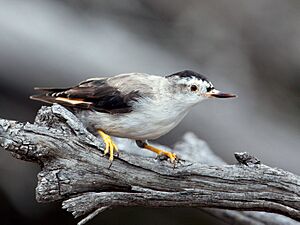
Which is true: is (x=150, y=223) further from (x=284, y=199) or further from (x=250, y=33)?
(x=250, y=33)

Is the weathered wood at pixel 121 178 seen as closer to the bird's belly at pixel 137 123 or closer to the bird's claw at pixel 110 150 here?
the bird's claw at pixel 110 150

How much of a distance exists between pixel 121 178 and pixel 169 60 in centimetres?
388

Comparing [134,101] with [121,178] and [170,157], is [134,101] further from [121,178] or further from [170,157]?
[121,178]

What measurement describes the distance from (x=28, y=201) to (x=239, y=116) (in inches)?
86.0

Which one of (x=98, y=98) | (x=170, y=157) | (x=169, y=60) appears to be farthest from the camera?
(x=169, y=60)

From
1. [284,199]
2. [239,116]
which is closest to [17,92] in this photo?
[239,116]

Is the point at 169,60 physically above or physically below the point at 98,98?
above

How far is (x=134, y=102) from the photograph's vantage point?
5.28m

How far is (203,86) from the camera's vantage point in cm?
535

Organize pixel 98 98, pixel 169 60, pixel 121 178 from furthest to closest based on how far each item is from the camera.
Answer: pixel 169 60, pixel 98 98, pixel 121 178

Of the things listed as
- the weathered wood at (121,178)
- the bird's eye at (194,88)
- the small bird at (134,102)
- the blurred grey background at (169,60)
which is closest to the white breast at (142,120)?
the small bird at (134,102)

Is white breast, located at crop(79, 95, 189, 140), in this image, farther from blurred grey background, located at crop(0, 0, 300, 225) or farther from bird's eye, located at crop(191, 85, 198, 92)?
blurred grey background, located at crop(0, 0, 300, 225)

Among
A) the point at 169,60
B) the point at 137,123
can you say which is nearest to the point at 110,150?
the point at 137,123

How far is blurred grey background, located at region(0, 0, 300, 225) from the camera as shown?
24.6 feet
